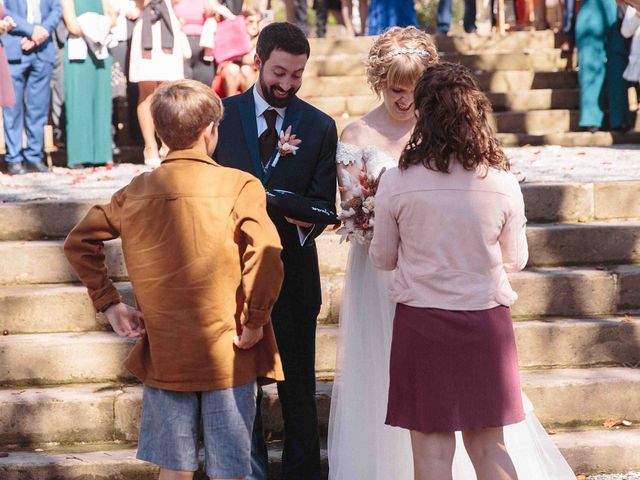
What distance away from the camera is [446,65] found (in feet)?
13.9

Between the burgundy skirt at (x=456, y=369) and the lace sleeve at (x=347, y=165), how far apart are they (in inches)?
33.5

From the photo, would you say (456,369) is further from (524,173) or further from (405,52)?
(524,173)

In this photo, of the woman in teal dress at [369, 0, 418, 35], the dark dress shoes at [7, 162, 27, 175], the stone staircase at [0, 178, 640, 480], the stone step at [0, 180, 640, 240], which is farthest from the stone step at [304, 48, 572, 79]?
the stone staircase at [0, 178, 640, 480]

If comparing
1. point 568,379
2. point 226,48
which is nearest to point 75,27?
point 226,48

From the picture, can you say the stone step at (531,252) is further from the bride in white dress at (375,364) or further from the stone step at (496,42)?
the stone step at (496,42)

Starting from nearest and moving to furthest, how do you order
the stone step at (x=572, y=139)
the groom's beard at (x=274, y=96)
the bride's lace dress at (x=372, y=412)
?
1. the groom's beard at (x=274, y=96)
2. the bride's lace dress at (x=372, y=412)
3. the stone step at (x=572, y=139)

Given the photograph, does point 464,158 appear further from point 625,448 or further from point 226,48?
point 226,48

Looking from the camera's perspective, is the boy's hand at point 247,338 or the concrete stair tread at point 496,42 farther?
the concrete stair tread at point 496,42

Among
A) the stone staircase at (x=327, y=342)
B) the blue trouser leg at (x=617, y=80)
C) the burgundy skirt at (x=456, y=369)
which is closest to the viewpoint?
the burgundy skirt at (x=456, y=369)

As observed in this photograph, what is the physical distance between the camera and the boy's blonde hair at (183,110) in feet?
13.0

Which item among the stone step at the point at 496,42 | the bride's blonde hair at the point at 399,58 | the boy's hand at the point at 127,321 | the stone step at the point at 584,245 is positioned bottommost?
the stone step at the point at 584,245

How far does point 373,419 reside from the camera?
16.8 feet

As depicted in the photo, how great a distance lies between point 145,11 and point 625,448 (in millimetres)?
6296

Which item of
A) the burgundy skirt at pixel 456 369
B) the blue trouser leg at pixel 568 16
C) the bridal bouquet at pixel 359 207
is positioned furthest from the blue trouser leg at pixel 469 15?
the burgundy skirt at pixel 456 369
